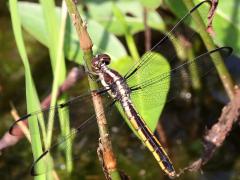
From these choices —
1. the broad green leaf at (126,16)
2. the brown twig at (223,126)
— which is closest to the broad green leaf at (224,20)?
the brown twig at (223,126)

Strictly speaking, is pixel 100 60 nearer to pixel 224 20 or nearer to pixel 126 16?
pixel 224 20

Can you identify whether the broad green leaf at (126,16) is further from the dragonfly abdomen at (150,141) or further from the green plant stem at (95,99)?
the green plant stem at (95,99)

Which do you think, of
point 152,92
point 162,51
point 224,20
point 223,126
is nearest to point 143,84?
point 152,92

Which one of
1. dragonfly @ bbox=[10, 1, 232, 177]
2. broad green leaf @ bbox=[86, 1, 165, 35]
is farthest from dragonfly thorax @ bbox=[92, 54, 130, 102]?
broad green leaf @ bbox=[86, 1, 165, 35]

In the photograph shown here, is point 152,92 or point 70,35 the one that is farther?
point 70,35

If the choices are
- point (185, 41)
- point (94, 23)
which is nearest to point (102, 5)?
point (94, 23)

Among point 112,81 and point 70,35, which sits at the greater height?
point 70,35
